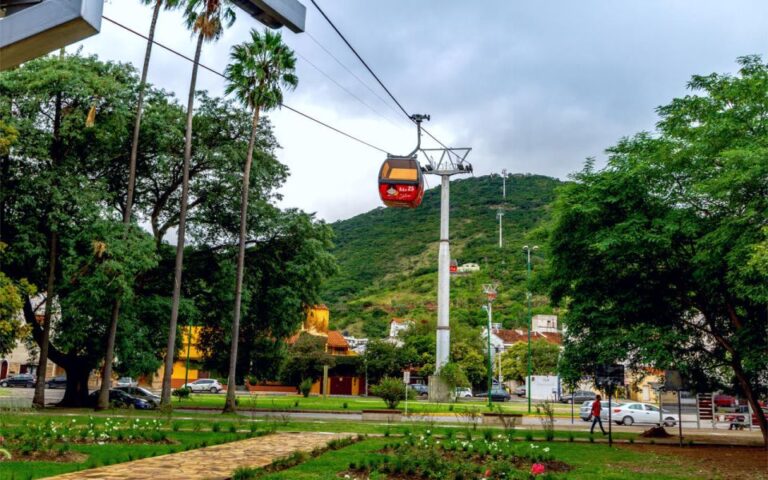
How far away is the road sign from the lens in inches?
143

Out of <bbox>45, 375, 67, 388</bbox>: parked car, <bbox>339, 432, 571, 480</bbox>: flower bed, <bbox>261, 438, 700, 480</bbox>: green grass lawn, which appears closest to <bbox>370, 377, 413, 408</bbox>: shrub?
<bbox>261, 438, 700, 480</bbox>: green grass lawn

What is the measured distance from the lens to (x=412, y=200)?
24.7m

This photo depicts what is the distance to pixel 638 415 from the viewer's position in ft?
120

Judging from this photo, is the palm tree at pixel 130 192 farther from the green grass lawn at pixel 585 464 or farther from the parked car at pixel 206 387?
the parked car at pixel 206 387

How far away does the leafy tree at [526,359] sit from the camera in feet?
236

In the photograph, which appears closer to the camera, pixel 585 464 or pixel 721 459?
pixel 585 464

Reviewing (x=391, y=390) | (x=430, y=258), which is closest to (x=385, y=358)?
(x=391, y=390)

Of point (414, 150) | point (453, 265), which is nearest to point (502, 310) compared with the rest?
point (453, 265)

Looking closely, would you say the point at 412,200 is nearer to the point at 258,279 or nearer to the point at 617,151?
the point at 617,151

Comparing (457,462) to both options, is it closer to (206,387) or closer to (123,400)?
(123,400)

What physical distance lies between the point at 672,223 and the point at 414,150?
1067 centimetres

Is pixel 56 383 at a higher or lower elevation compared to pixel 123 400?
lower

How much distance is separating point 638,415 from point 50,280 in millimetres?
30692

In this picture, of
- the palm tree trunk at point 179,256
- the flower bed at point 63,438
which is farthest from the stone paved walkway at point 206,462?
the palm tree trunk at point 179,256
